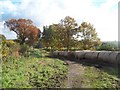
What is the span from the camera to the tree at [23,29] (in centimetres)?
2550

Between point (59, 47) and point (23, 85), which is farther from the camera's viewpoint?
point (59, 47)

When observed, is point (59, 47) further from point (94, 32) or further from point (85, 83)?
point (85, 83)

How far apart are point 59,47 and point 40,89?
19.0 metres

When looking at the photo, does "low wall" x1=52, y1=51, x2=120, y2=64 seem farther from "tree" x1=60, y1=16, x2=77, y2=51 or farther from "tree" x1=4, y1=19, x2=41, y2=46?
"tree" x1=4, y1=19, x2=41, y2=46

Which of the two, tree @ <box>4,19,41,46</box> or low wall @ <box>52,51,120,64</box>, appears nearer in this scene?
low wall @ <box>52,51,120,64</box>

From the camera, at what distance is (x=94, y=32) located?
24.0 metres

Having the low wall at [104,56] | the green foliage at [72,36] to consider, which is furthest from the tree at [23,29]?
the low wall at [104,56]

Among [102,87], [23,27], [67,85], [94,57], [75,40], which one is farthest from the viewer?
[23,27]

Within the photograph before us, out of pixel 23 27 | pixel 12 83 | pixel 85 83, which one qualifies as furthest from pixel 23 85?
pixel 23 27

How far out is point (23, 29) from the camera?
88.1 feet

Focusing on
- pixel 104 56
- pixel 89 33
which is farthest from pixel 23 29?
pixel 104 56

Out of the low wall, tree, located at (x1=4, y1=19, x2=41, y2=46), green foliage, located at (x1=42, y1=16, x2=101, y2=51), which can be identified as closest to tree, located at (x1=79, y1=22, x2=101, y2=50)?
green foliage, located at (x1=42, y1=16, x2=101, y2=51)

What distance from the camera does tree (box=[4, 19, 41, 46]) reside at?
25502 mm

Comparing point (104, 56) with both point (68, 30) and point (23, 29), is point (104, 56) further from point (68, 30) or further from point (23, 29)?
point (23, 29)
